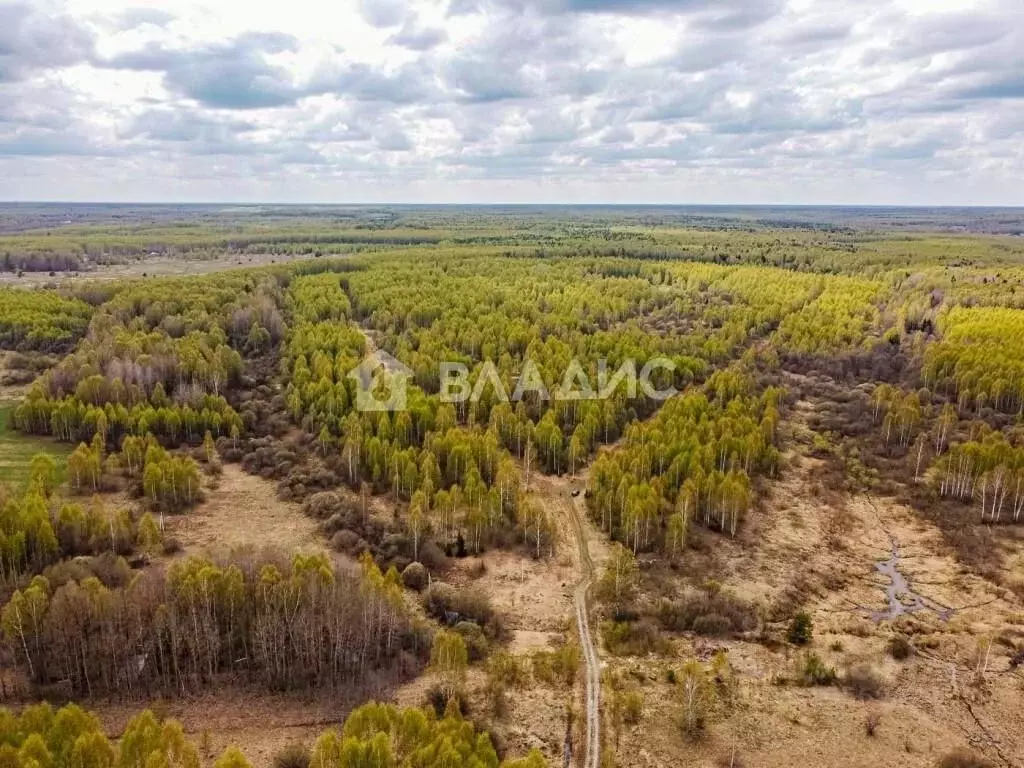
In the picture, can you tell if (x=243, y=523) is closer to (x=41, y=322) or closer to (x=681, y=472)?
(x=681, y=472)

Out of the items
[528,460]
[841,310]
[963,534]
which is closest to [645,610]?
[528,460]

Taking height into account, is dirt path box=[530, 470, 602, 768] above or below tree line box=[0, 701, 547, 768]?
below

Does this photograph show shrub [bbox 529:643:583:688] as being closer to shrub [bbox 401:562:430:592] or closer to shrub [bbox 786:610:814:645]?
shrub [bbox 401:562:430:592]

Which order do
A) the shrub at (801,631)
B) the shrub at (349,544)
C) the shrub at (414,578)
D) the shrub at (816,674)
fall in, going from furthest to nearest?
the shrub at (349,544) < the shrub at (414,578) < the shrub at (801,631) < the shrub at (816,674)

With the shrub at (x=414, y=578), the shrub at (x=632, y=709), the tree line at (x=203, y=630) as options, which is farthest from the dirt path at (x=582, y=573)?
the shrub at (x=414, y=578)

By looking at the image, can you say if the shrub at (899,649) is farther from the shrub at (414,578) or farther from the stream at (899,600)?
the shrub at (414,578)

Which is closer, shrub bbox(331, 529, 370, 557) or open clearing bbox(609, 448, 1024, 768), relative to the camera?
open clearing bbox(609, 448, 1024, 768)

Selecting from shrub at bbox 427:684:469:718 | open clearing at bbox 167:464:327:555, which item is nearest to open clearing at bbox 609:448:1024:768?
shrub at bbox 427:684:469:718

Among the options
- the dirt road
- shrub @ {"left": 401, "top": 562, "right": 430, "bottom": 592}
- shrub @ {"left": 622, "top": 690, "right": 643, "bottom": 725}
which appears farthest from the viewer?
shrub @ {"left": 401, "top": 562, "right": 430, "bottom": 592}
